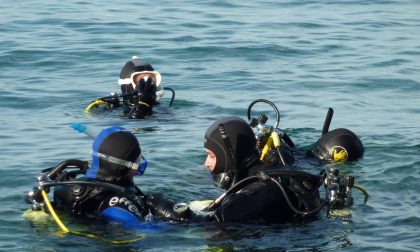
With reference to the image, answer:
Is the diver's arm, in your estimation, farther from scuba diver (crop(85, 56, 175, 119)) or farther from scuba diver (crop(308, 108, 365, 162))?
scuba diver (crop(85, 56, 175, 119))

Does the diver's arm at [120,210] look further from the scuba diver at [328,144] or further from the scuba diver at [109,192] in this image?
the scuba diver at [328,144]

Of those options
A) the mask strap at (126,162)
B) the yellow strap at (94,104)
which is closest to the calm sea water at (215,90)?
the yellow strap at (94,104)

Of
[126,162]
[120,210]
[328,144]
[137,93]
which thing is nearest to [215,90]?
[137,93]

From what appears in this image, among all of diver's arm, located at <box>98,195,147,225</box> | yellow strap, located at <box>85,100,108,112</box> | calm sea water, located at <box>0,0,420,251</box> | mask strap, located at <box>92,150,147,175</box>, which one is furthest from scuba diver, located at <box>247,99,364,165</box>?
yellow strap, located at <box>85,100,108,112</box>

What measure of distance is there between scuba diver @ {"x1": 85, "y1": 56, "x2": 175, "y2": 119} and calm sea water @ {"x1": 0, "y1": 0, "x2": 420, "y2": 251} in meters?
0.18

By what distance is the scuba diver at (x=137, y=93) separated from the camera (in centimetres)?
1130

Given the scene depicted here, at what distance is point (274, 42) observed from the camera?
54.3ft

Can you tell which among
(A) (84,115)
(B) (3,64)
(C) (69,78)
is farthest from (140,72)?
(B) (3,64)

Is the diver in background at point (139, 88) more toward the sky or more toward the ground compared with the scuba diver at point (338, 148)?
more toward the sky

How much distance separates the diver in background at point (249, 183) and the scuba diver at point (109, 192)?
0.39m

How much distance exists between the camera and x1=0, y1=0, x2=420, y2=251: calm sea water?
720 cm

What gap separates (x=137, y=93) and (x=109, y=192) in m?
4.44

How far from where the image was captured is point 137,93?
1131 cm

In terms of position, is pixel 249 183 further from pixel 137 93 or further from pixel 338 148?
pixel 137 93
